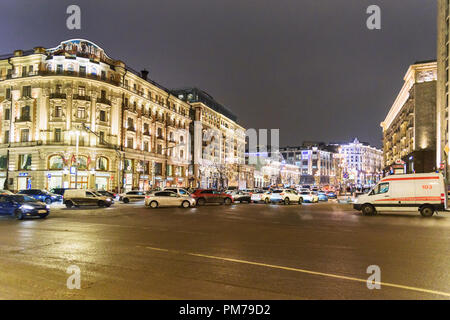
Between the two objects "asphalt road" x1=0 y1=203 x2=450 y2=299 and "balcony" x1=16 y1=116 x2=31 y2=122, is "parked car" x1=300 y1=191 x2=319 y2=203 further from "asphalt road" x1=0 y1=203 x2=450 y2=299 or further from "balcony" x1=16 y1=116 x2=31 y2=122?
"balcony" x1=16 y1=116 x2=31 y2=122

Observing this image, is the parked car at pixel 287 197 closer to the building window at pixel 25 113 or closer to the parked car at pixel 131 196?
the parked car at pixel 131 196

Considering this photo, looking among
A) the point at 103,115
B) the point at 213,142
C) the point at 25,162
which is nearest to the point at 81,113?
the point at 103,115

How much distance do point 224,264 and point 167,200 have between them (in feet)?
69.7

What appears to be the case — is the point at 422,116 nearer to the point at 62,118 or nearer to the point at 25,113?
the point at 62,118

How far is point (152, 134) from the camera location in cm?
6328

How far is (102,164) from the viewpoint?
166ft

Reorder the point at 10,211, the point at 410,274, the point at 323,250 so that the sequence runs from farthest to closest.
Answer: the point at 10,211 → the point at 323,250 → the point at 410,274

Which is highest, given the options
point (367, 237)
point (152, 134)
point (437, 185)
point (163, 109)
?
point (163, 109)

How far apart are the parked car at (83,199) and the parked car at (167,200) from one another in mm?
4594

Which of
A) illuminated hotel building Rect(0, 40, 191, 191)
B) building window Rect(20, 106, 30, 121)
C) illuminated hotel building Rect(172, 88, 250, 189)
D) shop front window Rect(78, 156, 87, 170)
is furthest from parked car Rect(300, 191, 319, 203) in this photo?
illuminated hotel building Rect(172, 88, 250, 189)

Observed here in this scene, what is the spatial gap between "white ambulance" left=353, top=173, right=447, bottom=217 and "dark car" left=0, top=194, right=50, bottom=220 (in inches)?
783

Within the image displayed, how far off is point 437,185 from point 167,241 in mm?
16929
